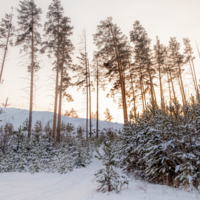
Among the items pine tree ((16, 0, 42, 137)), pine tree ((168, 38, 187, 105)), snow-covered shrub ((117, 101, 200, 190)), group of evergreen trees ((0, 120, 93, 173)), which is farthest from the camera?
pine tree ((168, 38, 187, 105))

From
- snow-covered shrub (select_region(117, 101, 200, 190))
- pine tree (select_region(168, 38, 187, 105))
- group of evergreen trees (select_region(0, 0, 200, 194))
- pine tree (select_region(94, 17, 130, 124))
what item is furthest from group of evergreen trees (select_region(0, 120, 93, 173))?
pine tree (select_region(168, 38, 187, 105))

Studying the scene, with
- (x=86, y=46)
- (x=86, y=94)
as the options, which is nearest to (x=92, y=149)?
(x=86, y=94)

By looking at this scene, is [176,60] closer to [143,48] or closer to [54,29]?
[143,48]

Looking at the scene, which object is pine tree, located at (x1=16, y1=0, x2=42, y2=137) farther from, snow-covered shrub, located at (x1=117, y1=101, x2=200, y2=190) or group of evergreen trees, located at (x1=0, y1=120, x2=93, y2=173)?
snow-covered shrub, located at (x1=117, y1=101, x2=200, y2=190)

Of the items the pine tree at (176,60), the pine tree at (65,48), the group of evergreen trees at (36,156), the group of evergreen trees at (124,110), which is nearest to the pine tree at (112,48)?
the group of evergreen trees at (124,110)

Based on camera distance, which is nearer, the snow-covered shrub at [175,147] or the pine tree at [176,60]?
the snow-covered shrub at [175,147]

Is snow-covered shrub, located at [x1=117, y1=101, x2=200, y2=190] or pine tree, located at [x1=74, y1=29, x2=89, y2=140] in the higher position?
pine tree, located at [x1=74, y1=29, x2=89, y2=140]

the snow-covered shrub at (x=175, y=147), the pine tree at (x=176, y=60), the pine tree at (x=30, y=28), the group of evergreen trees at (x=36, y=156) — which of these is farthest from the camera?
the pine tree at (x=176, y=60)

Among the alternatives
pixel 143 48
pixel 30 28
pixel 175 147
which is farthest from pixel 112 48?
pixel 175 147

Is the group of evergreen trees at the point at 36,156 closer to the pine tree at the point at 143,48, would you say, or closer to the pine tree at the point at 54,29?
the pine tree at the point at 54,29

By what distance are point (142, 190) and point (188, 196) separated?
3.96ft

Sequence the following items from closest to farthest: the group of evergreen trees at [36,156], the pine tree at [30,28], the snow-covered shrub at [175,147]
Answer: the snow-covered shrub at [175,147]
the group of evergreen trees at [36,156]
the pine tree at [30,28]

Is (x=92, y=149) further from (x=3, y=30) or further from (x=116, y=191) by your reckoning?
(x=3, y=30)

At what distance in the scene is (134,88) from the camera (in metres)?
20.4
